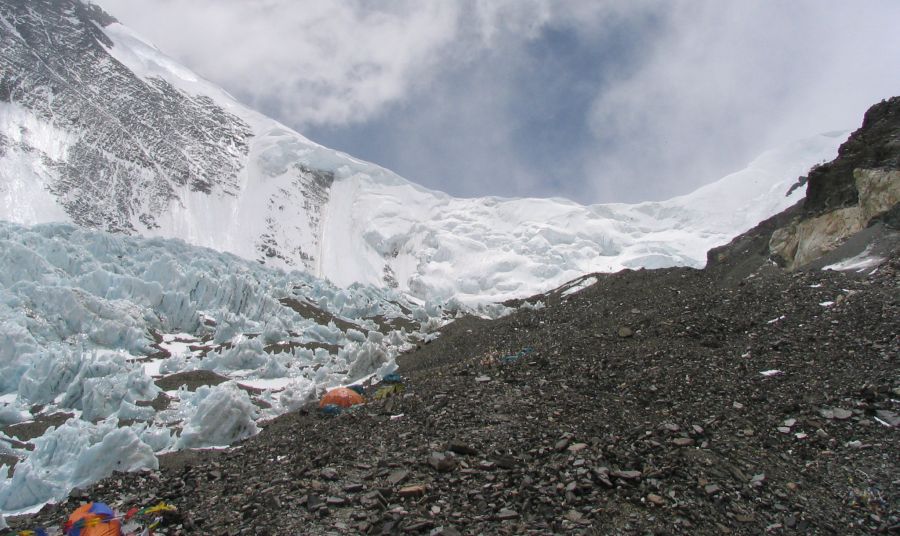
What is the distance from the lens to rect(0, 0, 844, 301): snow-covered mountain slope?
84.2 metres

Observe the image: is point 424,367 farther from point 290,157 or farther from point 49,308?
point 290,157

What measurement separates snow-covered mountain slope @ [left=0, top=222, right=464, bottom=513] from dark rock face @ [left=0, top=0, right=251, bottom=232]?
1665 inches

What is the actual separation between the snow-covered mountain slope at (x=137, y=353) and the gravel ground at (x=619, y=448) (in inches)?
166

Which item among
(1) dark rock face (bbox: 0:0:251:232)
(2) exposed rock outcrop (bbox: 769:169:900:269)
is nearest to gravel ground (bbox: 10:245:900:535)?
(2) exposed rock outcrop (bbox: 769:169:900:269)

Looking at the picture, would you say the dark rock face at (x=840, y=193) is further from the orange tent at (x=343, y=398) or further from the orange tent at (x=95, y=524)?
the orange tent at (x=95, y=524)

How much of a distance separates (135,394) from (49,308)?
41.5 feet

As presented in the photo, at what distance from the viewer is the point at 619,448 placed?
7449 mm

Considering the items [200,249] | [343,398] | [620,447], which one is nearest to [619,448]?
[620,447]

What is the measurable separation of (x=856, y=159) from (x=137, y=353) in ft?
113

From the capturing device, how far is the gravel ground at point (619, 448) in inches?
244

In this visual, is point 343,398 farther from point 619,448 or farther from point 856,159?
point 856,159

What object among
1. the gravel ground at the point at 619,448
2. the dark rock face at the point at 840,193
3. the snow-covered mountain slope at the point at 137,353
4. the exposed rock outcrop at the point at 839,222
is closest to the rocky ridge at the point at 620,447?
the gravel ground at the point at 619,448

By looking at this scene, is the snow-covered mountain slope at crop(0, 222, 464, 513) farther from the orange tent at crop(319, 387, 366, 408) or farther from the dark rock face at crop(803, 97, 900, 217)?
the dark rock face at crop(803, 97, 900, 217)

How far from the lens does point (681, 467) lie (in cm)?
684
